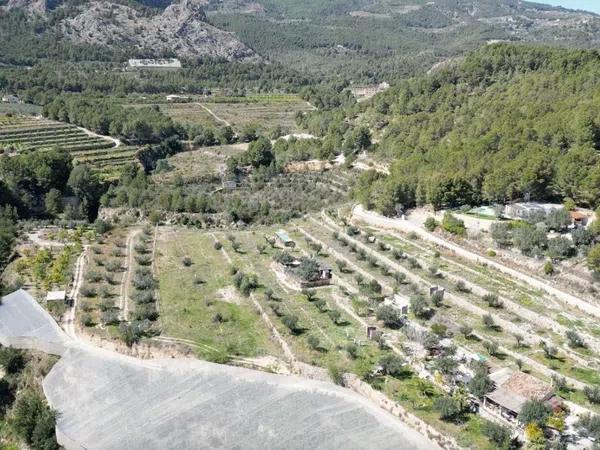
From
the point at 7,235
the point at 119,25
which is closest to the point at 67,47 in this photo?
the point at 119,25

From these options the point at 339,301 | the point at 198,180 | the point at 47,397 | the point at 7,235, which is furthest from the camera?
the point at 198,180

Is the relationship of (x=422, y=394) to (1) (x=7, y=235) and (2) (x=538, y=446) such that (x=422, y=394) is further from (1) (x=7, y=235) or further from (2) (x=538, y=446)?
(1) (x=7, y=235)

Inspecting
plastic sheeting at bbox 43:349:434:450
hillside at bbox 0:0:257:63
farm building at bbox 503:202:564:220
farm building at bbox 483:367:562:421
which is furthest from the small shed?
hillside at bbox 0:0:257:63

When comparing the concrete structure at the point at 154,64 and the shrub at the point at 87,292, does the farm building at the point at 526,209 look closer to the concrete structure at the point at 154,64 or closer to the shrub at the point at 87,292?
the shrub at the point at 87,292

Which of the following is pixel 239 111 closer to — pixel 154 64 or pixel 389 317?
pixel 154 64

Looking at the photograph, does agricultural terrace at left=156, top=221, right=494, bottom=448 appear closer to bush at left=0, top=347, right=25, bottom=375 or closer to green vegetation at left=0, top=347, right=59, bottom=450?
green vegetation at left=0, top=347, right=59, bottom=450

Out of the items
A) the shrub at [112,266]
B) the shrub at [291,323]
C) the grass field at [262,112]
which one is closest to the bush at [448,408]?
the shrub at [291,323]
